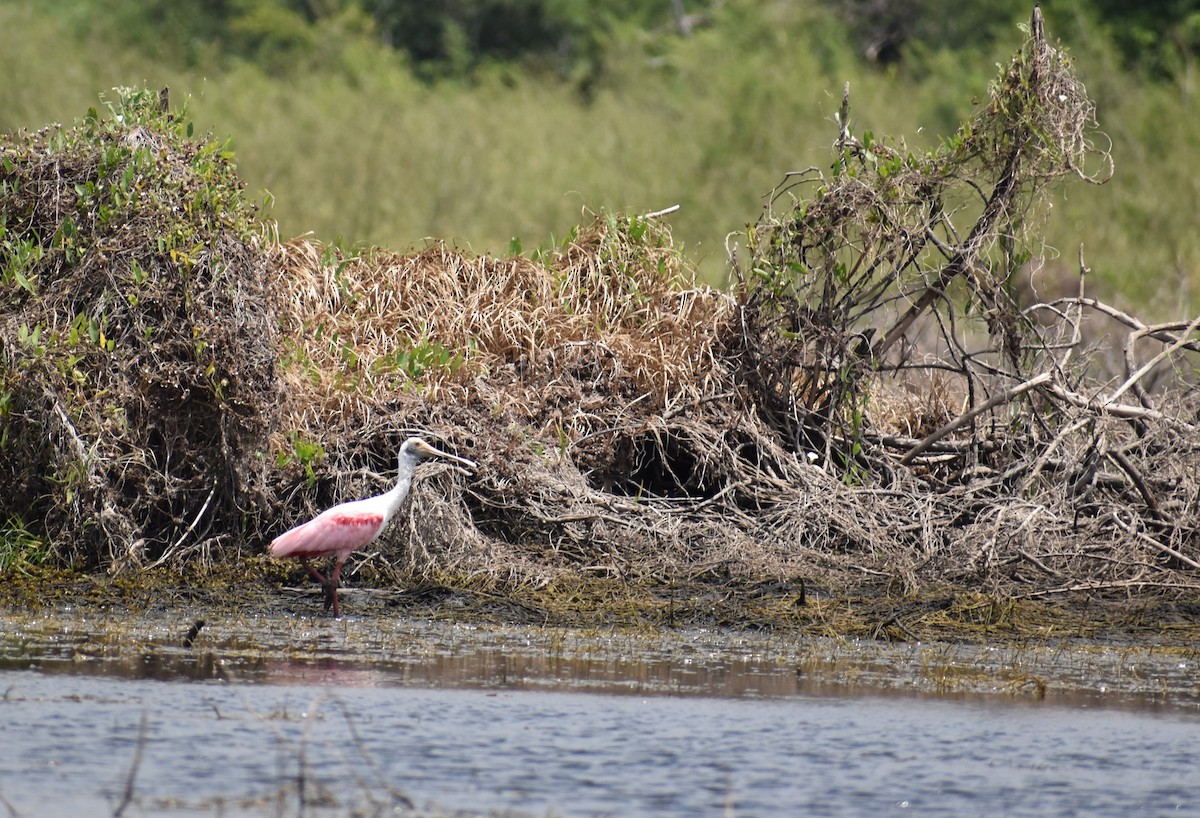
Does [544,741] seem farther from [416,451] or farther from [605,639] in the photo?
[416,451]

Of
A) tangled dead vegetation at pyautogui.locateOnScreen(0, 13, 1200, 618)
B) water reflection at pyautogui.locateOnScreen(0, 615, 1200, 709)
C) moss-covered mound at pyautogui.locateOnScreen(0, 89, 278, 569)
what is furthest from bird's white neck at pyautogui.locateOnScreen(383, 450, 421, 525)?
moss-covered mound at pyautogui.locateOnScreen(0, 89, 278, 569)

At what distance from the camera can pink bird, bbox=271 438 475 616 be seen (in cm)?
894

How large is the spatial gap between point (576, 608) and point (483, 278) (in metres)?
3.42

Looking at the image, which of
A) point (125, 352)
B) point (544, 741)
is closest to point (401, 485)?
point (125, 352)

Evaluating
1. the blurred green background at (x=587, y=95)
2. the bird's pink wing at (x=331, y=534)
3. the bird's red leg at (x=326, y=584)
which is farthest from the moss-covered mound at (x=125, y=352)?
the blurred green background at (x=587, y=95)

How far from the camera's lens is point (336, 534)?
353 inches

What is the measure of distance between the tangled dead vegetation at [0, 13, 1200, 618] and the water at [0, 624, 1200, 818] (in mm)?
1825

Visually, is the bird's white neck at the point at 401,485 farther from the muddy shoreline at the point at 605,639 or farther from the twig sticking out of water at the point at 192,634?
the twig sticking out of water at the point at 192,634

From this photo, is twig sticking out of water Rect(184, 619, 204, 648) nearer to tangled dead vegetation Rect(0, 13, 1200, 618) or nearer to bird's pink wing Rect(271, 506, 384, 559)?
bird's pink wing Rect(271, 506, 384, 559)

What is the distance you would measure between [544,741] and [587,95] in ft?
101

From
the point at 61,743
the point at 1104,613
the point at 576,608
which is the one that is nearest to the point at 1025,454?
the point at 1104,613

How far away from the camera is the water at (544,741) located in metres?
5.63

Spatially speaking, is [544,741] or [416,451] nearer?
[544,741]

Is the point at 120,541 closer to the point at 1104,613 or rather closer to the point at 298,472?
the point at 298,472
